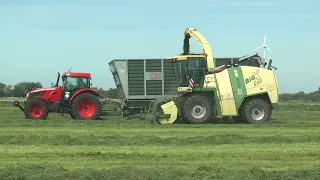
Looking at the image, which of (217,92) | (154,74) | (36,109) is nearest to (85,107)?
(36,109)

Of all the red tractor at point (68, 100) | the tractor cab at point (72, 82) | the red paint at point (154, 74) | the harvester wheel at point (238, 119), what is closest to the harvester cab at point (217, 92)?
the harvester wheel at point (238, 119)

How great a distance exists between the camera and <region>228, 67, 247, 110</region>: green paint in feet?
65.7

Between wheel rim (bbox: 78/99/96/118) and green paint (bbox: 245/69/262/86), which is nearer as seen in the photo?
green paint (bbox: 245/69/262/86)

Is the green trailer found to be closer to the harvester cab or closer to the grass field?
the harvester cab

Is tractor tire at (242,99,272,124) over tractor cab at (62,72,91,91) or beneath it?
beneath

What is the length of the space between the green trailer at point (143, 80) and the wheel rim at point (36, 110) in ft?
12.2

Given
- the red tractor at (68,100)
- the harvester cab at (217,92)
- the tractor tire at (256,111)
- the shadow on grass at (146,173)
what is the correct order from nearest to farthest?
1. the shadow on grass at (146,173)
2. the harvester cab at (217,92)
3. the tractor tire at (256,111)
4. the red tractor at (68,100)

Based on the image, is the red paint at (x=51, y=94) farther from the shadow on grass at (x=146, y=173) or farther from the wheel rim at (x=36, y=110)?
the shadow on grass at (x=146, y=173)

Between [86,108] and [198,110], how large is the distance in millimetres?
5368

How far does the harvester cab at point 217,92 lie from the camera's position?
64.5 ft

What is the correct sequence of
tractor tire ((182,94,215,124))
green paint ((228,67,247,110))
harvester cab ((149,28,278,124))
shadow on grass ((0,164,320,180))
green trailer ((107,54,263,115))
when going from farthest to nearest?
green trailer ((107,54,263,115)) < green paint ((228,67,247,110)) < harvester cab ((149,28,278,124)) < tractor tire ((182,94,215,124)) < shadow on grass ((0,164,320,180))

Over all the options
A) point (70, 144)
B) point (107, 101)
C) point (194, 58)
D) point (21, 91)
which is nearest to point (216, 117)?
point (194, 58)

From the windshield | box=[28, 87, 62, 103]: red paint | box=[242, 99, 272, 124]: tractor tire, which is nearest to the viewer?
box=[242, 99, 272, 124]: tractor tire

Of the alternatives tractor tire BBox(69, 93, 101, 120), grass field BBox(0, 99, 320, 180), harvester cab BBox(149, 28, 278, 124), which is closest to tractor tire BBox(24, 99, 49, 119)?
tractor tire BBox(69, 93, 101, 120)
